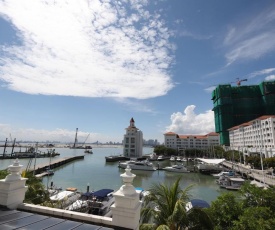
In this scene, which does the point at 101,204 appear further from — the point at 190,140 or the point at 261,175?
the point at 190,140

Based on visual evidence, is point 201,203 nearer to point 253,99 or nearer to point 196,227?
point 196,227

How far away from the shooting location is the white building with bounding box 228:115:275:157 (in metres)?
68.8

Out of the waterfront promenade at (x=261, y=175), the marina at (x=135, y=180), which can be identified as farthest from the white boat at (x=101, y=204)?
the waterfront promenade at (x=261, y=175)

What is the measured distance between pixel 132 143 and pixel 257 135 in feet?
183

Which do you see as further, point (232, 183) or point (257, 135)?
point (257, 135)

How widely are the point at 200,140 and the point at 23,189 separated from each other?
143425 mm

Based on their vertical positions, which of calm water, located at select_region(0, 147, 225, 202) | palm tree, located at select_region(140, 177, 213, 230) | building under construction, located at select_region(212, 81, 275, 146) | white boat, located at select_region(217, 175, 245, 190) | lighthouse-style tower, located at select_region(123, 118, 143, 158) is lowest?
calm water, located at select_region(0, 147, 225, 202)

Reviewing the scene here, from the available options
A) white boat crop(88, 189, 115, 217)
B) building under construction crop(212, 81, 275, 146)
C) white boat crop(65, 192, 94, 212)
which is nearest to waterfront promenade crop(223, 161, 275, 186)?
white boat crop(88, 189, 115, 217)

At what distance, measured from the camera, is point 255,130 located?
83.2 m

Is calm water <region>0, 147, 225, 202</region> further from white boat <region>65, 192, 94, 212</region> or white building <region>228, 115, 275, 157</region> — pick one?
white building <region>228, 115, 275, 157</region>

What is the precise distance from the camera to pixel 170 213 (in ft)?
26.4

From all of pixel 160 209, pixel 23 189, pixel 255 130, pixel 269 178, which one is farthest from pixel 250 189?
pixel 255 130

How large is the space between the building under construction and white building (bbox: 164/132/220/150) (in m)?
15.1

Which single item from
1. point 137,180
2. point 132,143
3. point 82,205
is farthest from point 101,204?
point 132,143
